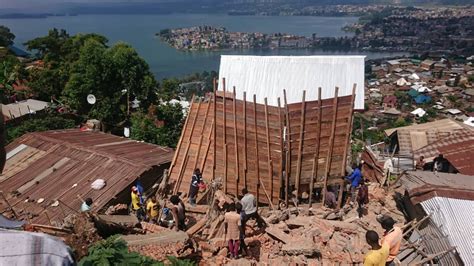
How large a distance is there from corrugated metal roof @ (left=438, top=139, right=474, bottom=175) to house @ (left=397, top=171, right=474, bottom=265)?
145 inches

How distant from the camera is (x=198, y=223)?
8602 mm

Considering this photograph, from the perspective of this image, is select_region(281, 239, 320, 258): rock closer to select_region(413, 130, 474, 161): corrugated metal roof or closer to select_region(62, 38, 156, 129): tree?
select_region(413, 130, 474, 161): corrugated metal roof

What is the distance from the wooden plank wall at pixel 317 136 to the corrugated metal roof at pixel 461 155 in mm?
4798

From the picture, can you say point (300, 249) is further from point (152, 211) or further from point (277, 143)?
point (152, 211)

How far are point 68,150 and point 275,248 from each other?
762 centimetres

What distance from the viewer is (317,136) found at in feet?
30.7

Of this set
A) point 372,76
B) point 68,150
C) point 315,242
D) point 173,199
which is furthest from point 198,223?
point 372,76

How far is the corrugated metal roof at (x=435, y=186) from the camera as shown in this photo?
7.73 meters

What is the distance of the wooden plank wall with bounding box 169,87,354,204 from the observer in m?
9.30

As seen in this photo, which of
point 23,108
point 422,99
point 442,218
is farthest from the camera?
point 422,99

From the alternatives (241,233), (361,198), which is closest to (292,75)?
(361,198)

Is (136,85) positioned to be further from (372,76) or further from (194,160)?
(372,76)

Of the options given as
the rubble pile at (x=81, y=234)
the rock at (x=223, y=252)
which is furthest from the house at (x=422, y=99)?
the rubble pile at (x=81, y=234)

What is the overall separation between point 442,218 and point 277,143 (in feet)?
11.7
